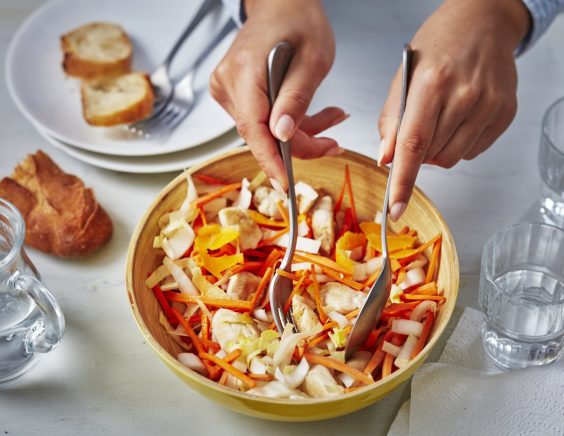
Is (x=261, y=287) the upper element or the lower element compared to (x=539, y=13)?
lower

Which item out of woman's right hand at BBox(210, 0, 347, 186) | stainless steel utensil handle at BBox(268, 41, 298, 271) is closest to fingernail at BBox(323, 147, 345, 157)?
woman's right hand at BBox(210, 0, 347, 186)

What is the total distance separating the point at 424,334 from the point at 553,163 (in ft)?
1.48

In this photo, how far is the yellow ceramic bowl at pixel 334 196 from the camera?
1.10 meters

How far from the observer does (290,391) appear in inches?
45.5

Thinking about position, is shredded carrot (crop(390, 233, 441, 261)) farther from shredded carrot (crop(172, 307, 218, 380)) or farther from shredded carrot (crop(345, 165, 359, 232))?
shredded carrot (crop(172, 307, 218, 380))

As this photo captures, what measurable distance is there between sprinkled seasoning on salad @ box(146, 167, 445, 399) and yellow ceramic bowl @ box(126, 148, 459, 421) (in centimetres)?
2

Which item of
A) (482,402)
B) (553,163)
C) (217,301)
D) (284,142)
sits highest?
(284,142)

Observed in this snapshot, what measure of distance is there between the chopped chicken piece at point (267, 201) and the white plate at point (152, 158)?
0.73 feet

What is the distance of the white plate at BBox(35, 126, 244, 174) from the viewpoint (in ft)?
5.28

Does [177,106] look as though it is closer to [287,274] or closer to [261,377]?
[287,274]

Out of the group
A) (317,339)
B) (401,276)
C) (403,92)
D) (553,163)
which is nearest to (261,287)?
(317,339)

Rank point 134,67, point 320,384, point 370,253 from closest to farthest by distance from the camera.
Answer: point 320,384 < point 370,253 < point 134,67

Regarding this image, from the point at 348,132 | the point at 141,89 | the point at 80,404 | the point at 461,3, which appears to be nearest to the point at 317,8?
the point at 461,3

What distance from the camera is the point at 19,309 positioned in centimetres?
128
